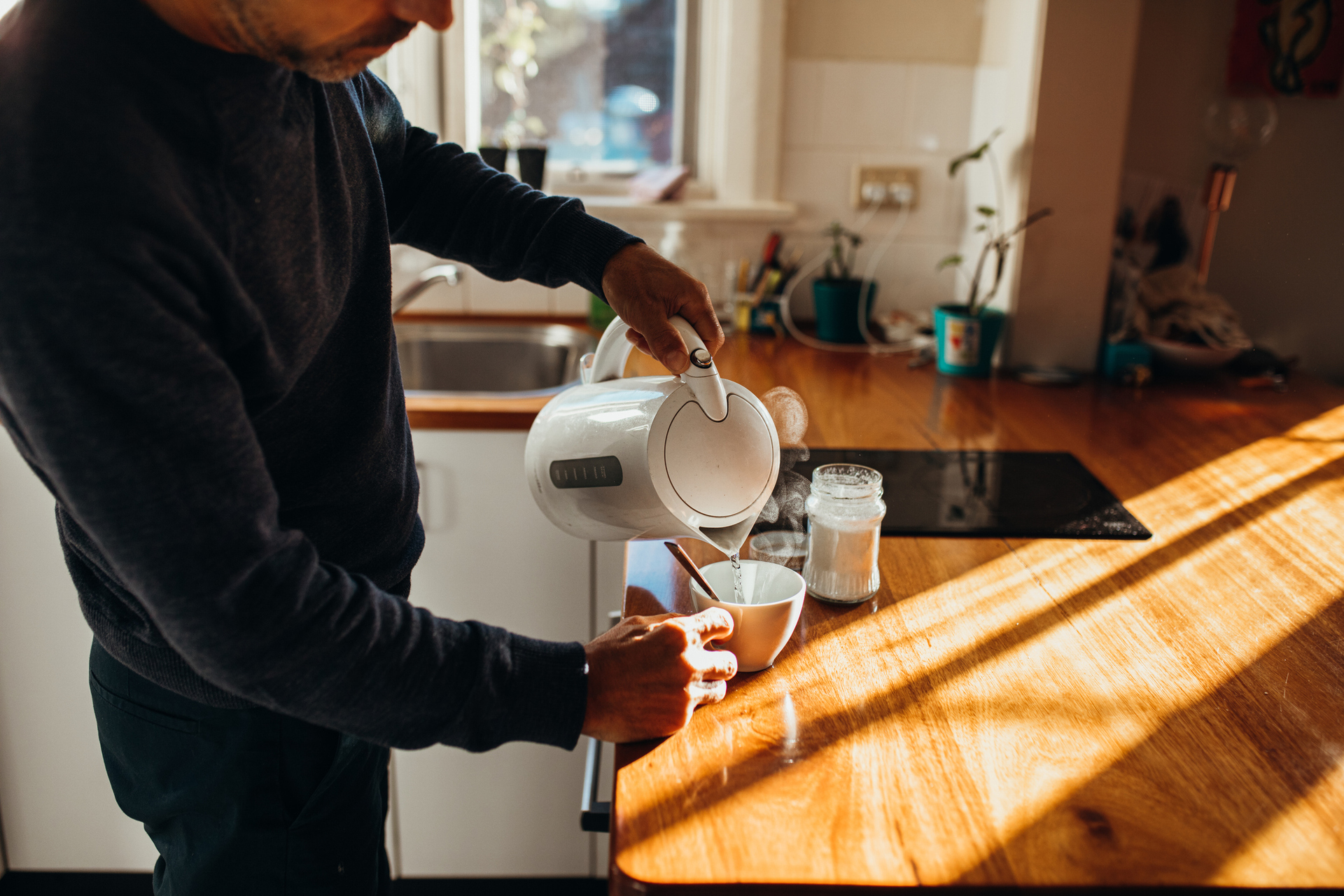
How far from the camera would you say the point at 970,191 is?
2102 mm

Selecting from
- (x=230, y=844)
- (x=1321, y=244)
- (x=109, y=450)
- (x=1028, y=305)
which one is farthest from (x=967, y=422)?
(x=109, y=450)

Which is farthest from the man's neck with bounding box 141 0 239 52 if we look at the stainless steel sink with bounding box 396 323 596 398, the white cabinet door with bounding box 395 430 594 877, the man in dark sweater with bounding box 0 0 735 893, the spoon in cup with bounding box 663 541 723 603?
the stainless steel sink with bounding box 396 323 596 398

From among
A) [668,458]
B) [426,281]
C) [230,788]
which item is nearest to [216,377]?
[668,458]

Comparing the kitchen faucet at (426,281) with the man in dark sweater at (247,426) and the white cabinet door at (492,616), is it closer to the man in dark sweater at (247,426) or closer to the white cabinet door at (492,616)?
the white cabinet door at (492,616)

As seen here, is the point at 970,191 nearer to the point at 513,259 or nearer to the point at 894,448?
the point at 894,448

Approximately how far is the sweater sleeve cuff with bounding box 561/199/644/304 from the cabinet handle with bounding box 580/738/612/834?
0.44m

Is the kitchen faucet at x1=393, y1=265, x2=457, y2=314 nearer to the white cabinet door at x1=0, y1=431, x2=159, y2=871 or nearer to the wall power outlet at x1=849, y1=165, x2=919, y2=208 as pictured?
the white cabinet door at x1=0, y1=431, x2=159, y2=871

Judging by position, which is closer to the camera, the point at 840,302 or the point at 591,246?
the point at 591,246

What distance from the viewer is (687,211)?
209 cm

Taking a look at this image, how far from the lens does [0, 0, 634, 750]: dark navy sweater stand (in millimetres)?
529

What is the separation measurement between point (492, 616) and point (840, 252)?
105 centimetres

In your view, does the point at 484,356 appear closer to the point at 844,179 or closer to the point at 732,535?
the point at 844,179

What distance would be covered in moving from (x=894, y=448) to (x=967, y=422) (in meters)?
0.22

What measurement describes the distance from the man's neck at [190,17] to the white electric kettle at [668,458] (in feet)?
1.32
